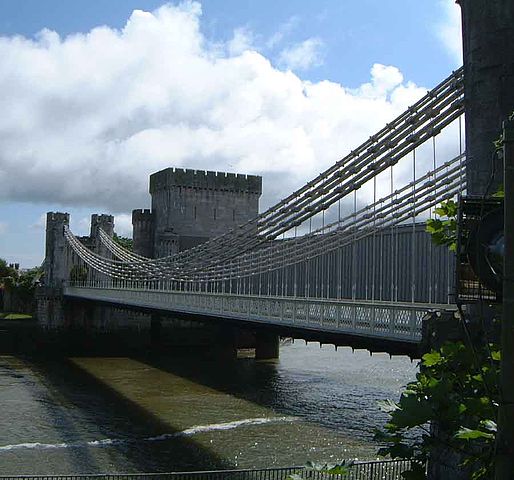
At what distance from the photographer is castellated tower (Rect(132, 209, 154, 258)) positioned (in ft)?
138

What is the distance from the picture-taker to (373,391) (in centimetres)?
2098

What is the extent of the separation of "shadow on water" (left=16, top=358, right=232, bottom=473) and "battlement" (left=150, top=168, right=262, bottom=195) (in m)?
20.3

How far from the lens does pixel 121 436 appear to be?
588 inches

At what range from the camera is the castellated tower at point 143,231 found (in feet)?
138

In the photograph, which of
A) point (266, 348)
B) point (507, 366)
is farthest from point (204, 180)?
point (507, 366)

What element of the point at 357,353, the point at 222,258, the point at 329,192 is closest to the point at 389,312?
the point at 329,192

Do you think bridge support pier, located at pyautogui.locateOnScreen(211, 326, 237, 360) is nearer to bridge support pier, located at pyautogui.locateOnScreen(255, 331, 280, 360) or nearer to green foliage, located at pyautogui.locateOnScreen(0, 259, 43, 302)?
bridge support pier, located at pyautogui.locateOnScreen(255, 331, 280, 360)

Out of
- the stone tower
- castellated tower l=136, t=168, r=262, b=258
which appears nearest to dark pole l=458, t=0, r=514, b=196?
castellated tower l=136, t=168, r=262, b=258

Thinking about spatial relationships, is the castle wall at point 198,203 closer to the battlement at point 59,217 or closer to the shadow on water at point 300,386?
the battlement at point 59,217

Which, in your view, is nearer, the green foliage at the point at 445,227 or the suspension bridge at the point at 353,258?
the green foliage at the point at 445,227

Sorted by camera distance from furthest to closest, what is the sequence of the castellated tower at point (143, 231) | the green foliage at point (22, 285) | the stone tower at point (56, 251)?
the castellated tower at point (143, 231)
the green foliage at point (22, 285)
the stone tower at point (56, 251)

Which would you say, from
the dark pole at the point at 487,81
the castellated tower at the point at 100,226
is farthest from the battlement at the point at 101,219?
the dark pole at the point at 487,81

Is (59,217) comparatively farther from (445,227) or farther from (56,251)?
(445,227)

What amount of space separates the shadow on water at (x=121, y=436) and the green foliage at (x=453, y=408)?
1061 cm
